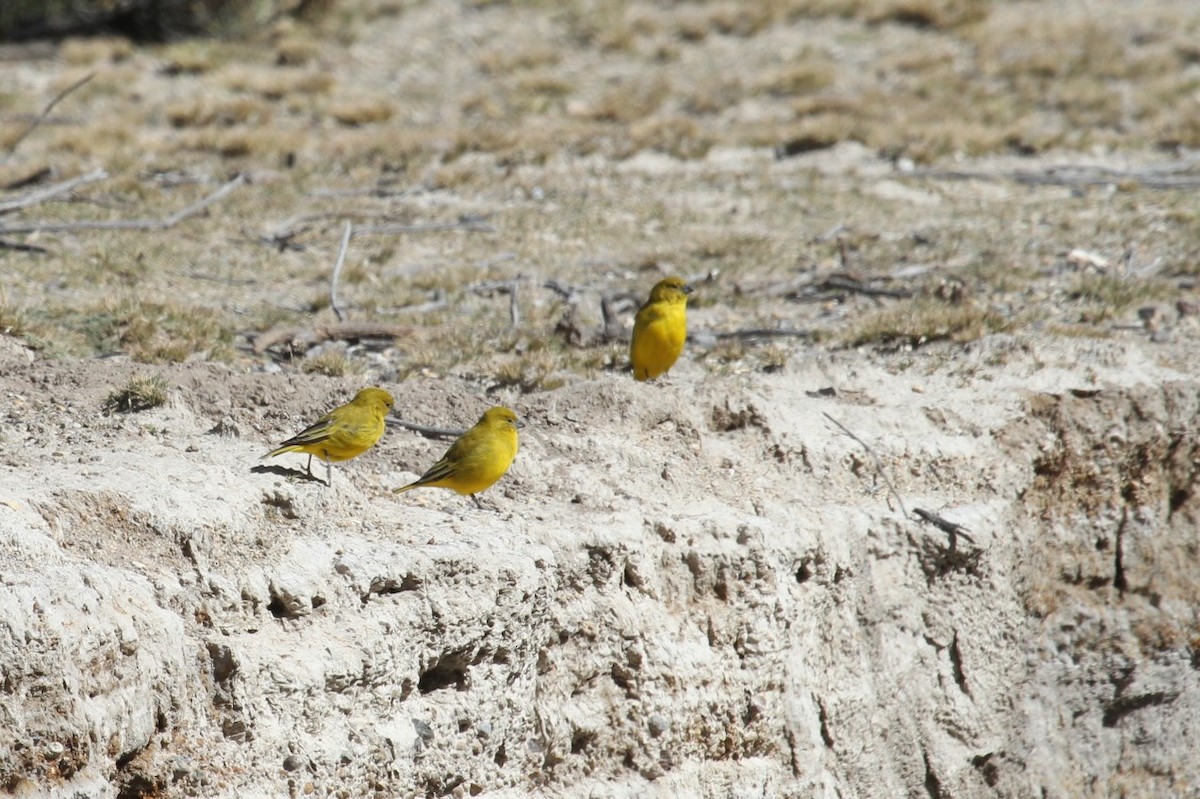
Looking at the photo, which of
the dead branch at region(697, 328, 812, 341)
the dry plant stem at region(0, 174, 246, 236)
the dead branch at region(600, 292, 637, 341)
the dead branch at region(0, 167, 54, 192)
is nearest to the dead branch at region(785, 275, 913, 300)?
the dead branch at region(697, 328, 812, 341)

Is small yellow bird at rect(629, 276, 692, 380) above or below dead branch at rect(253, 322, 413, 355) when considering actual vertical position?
above

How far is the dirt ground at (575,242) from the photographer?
22.9 feet

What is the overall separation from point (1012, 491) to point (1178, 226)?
5.19m

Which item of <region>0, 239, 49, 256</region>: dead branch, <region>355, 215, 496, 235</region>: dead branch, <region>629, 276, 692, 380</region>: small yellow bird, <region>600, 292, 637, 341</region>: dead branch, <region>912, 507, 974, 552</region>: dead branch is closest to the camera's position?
<region>912, 507, 974, 552</region>: dead branch

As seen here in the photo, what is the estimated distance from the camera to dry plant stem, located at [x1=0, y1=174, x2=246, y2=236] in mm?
10280

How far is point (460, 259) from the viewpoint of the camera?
1123 cm

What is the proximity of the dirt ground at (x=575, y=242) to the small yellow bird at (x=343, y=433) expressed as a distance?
174 millimetres

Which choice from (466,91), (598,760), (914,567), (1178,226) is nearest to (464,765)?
(598,760)

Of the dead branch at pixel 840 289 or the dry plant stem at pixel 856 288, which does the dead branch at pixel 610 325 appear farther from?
the dry plant stem at pixel 856 288

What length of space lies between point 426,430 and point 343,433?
3.93 feet

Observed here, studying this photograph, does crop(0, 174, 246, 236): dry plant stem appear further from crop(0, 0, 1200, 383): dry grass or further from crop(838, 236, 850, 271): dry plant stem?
crop(838, 236, 850, 271): dry plant stem

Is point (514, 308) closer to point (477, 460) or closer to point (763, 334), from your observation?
point (763, 334)

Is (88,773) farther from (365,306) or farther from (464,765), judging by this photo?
(365,306)

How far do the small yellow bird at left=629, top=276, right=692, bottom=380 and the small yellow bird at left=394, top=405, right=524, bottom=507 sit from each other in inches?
68.5
